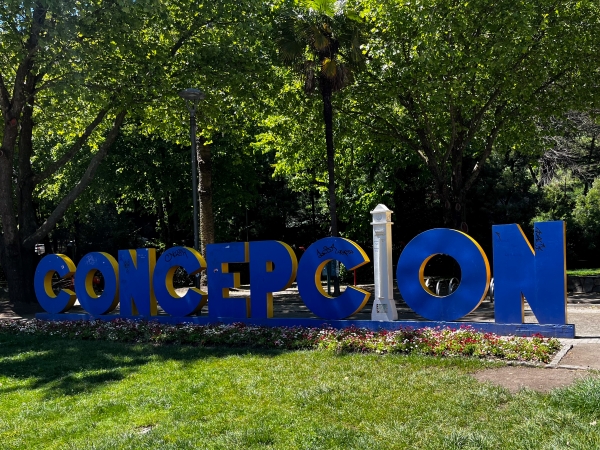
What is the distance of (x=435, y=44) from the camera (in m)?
16.4

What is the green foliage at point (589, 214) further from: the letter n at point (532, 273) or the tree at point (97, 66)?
the letter n at point (532, 273)

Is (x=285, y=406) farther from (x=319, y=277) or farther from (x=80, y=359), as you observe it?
(x=319, y=277)

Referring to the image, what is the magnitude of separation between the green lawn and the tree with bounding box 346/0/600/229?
1048cm

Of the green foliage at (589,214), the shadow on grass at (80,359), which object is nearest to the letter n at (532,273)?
the shadow on grass at (80,359)

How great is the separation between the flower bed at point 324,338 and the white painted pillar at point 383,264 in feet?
2.30

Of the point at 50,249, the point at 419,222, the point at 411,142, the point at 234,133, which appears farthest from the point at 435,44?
the point at 50,249

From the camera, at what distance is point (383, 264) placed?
11297mm

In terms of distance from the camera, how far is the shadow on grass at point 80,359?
8656 mm

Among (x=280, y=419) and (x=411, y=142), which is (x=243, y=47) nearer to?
(x=411, y=142)

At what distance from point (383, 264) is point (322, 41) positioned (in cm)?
684

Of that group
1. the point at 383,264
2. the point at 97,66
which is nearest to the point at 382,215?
the point at 383,264

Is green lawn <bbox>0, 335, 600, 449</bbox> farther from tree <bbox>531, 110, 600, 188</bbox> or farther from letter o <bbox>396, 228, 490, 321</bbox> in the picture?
tree <bbox>531, 110, 600, 188</bbox>

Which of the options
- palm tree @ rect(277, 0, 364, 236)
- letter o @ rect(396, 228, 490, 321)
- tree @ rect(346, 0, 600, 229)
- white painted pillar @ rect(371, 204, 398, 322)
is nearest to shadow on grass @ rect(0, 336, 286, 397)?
white painted pillar @ rect(371, 204, 398, 322)

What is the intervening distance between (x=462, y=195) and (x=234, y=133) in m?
8.25
